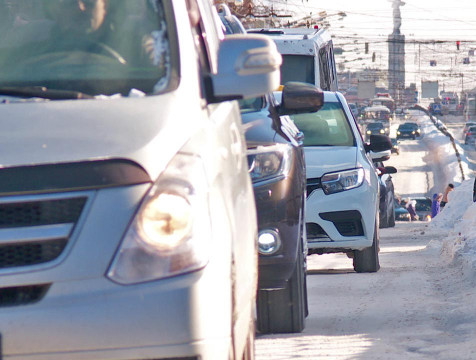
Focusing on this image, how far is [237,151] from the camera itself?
4.27 meters

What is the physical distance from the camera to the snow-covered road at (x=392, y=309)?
634 centimetres

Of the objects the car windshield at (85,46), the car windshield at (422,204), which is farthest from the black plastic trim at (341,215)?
the car windshield at (422,204)

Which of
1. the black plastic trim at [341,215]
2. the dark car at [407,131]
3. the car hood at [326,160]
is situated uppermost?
the car hood at [326,160]

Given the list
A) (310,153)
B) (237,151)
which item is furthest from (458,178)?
(237,151)

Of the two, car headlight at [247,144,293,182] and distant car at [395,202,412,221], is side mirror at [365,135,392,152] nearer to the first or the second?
car headlight at [247,144,293,182]

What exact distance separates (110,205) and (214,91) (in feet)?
3.02

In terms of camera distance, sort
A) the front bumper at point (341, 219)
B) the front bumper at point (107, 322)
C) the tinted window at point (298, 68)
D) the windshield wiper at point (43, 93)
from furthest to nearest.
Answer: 1. the tinted window at point (298, 68)
2. the front bumper at point (341, 219)
3. the windshield wiper at point (43, 93)
4. the front bumper at point (107, 322)

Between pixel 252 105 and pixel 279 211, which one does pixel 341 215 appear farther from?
pixel 279 211

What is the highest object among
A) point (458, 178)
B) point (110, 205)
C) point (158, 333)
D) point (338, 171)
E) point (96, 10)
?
point (96, 10)

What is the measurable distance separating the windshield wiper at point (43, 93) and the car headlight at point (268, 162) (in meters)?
2.33

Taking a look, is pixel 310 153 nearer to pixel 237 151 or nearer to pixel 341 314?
pixel 341 314

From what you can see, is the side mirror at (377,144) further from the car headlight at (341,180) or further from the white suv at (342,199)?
the car headlight at (341,180)

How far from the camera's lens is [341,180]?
1057cm

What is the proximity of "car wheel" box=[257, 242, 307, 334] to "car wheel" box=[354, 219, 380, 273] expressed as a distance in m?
4.26
